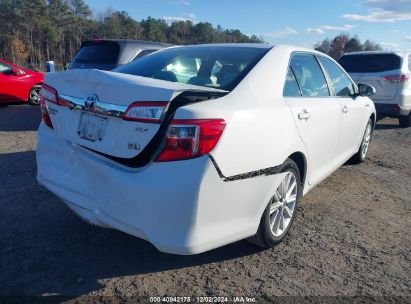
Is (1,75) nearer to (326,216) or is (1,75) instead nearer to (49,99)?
(49,99)

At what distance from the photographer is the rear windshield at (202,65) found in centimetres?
302

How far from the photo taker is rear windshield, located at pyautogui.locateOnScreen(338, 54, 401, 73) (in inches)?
351

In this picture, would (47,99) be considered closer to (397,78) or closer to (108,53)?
(108,53)

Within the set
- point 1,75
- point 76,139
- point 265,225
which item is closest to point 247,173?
point 265,225

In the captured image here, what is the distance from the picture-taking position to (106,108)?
2.53 m

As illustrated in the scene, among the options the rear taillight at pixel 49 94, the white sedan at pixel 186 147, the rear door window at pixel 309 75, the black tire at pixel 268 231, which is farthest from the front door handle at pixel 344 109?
the rear taillight at pixel 49 94

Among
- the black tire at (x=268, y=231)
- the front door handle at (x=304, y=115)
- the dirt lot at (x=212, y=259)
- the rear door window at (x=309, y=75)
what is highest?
the rear door window at (x=309, y=75)

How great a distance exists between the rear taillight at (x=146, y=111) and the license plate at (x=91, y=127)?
248 millimetres

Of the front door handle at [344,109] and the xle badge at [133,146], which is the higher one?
the xle badge at [133,146]

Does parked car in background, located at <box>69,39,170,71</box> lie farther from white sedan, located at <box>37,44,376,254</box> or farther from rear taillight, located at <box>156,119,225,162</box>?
rear taillight, located at <box>156,119,225,162</box>

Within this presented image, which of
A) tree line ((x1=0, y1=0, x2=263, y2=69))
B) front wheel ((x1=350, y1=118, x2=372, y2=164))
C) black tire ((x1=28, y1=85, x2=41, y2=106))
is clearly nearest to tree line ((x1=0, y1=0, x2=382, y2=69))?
tree line ((x1=0, y1=0, x2=263, y2=69))

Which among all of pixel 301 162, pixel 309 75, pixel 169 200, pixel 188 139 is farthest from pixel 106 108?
pixel 309 75

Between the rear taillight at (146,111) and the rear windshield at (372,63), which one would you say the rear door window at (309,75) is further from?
the rear windshield at (372,63)

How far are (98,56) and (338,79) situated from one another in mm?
4825
